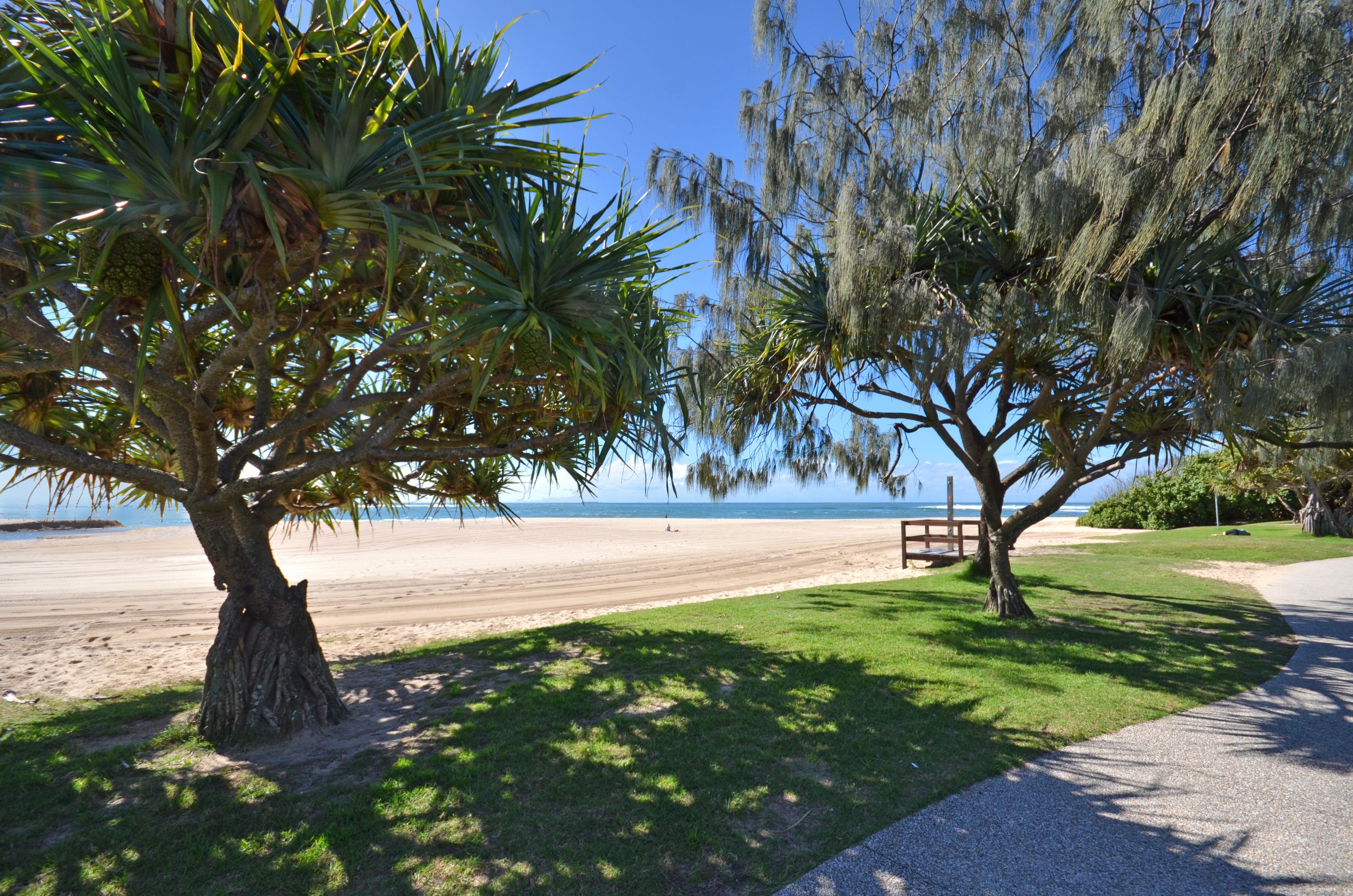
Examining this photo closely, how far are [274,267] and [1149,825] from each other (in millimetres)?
5188

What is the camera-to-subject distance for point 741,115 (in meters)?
8.02

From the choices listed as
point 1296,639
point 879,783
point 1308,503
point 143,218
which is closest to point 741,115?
point 143,218

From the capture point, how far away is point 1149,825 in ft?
9.97

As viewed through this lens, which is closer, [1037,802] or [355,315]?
[1037,802]

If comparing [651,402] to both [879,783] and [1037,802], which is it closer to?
[879,783]

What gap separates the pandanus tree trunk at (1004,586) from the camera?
7.72m

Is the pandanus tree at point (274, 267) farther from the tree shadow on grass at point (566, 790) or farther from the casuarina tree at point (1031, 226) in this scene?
the casuarina tree at point (1031, 226)

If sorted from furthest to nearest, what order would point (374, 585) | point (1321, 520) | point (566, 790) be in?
point (1321, 520) → point (374, 585) → point (566, 790)

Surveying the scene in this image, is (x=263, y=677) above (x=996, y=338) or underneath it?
underneath

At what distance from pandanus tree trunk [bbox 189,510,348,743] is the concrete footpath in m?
3.64

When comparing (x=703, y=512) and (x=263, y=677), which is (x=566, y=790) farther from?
(x=703, y=512)

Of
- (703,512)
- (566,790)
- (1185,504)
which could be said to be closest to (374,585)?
(566,790)

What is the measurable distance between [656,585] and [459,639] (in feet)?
18.1

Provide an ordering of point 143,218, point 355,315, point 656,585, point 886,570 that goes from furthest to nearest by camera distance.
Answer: point 886,570
point 656,585
point 355,315
point 143,218
